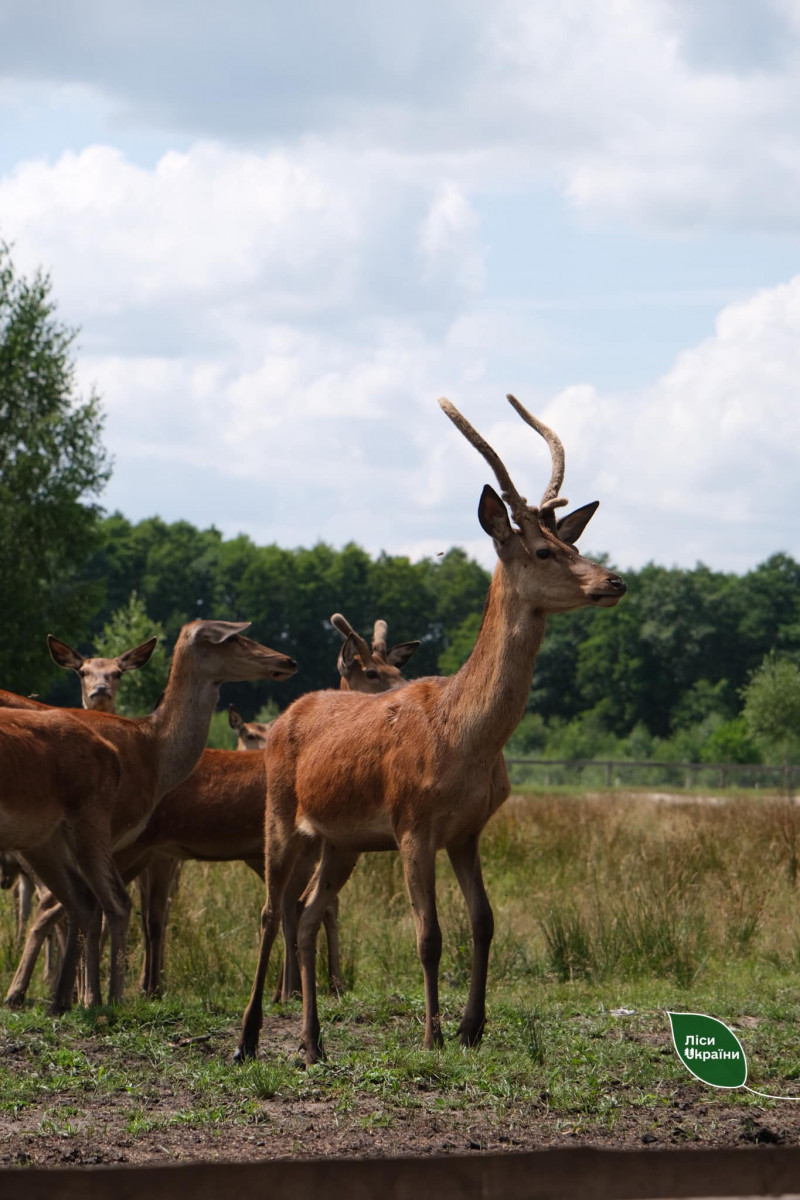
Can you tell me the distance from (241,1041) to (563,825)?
10.6 meters

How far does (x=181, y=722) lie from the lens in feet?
32.7

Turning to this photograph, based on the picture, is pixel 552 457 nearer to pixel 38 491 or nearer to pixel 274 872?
pixel 274 872

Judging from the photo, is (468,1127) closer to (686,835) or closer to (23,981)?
(23,981)

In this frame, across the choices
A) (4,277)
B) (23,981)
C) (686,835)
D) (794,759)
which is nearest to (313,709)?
(23,981)

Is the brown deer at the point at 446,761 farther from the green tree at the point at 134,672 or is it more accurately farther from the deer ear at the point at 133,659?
the green tree at the point at 134,672

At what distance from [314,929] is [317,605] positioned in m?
90.8

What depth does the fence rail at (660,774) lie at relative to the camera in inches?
1641

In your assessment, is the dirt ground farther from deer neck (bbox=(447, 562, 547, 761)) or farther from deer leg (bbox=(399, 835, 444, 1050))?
deer neck (bbox=(447, 562, 547, 761))

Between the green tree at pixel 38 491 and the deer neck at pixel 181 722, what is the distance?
2742 cm

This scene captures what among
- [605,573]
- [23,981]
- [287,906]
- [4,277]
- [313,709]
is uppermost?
[4,277]

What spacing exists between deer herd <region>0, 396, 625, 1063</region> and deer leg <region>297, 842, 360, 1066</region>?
0.04ft

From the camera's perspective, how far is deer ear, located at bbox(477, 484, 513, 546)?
22.8 feet

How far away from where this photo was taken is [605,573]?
657 cm

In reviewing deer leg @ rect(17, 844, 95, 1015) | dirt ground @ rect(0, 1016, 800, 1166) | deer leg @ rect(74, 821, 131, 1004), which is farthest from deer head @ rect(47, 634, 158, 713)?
dirt ground @ rect(0, 1016, 800, 1166)
